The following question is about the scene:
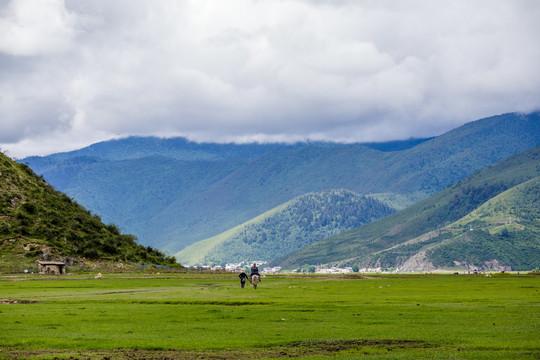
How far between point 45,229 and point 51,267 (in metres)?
26.9

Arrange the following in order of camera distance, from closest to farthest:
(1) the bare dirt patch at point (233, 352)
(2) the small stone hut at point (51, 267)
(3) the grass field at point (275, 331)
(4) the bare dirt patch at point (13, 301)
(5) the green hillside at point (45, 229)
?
(1) the bare dirt patch at point (233, 352)
(3) the grass field at point (275, 331)
(4) the bare dirt patch at point (13, 301)
(2) the small stone hut at point (51, 267)
(5) the green hillside at point (45, 229)

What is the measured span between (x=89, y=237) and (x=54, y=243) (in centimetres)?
1418

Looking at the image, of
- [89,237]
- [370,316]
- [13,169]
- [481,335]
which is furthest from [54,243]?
[481,335]

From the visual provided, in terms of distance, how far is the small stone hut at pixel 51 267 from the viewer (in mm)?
126594

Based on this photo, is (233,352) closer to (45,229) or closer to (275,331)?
(275,331)

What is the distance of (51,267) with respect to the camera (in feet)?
419

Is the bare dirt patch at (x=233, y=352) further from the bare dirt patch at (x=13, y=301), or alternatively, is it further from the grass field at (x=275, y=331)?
the bare dirt patch at (x=13, y=301)

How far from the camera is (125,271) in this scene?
148 m

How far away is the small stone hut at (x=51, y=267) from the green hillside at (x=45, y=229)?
745 centimetres

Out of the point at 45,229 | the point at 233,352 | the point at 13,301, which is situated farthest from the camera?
the point at 45,229

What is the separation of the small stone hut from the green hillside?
24.4 feet

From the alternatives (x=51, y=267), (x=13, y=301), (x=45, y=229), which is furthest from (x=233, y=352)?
(x=45, y=229)

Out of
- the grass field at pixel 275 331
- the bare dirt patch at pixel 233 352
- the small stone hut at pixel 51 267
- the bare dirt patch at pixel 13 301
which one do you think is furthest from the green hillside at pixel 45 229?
the bare dirt patch at pixel 233 352

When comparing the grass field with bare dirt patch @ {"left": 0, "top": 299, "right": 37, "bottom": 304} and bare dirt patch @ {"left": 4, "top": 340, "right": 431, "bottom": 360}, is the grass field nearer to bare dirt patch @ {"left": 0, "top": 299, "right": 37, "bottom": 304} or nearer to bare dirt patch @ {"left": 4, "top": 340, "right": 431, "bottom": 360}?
bare dirt patch @ {"left": 4, "top": 340, "right": 431, "bottom": 360}
